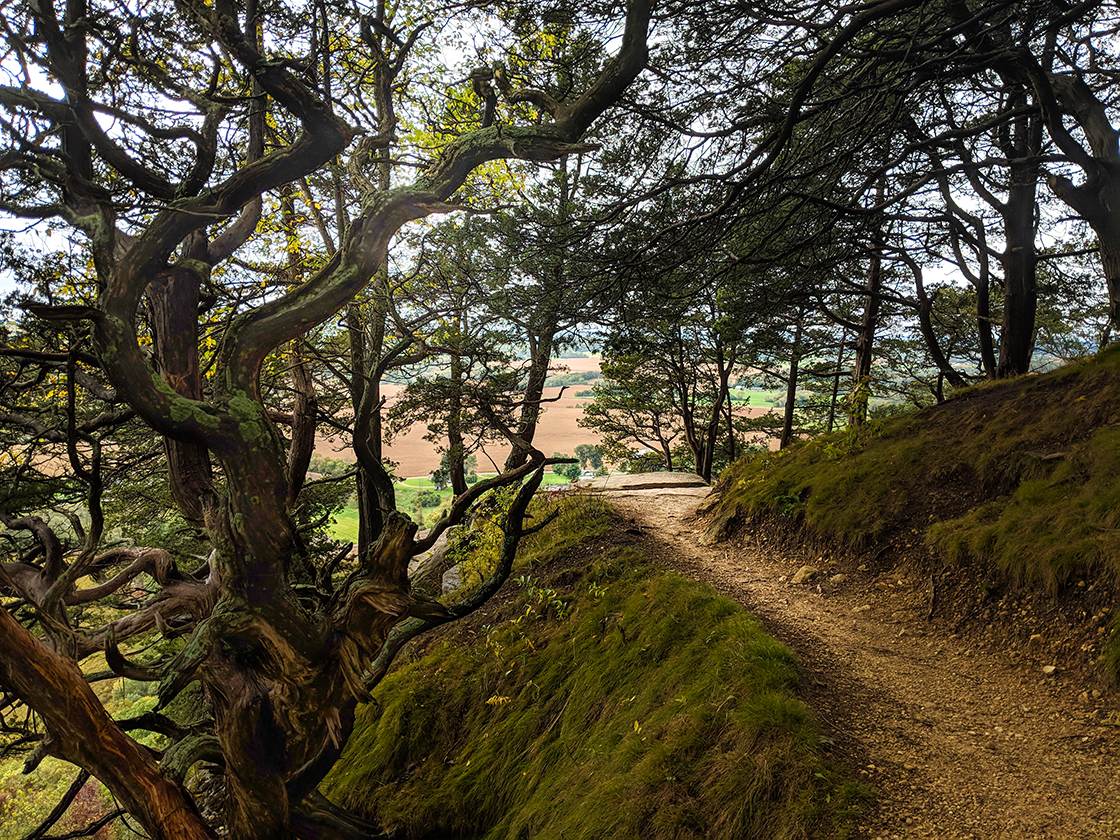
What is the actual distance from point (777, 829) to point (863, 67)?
19.1 feet

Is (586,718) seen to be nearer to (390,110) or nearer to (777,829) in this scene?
(777,829)

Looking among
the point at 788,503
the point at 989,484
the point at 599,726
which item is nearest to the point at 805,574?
the point at 788,503

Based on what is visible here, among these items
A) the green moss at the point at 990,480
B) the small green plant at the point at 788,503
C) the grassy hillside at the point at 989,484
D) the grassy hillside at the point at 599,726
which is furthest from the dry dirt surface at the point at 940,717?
the small green plant at the point at 788,503

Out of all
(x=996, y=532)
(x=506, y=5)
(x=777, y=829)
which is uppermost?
(x=506, y=5)

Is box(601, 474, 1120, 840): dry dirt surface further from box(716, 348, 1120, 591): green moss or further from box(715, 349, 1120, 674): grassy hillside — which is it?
box(716, 348, 1120, 591): green moss

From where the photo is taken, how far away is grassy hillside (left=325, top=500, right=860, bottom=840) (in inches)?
117

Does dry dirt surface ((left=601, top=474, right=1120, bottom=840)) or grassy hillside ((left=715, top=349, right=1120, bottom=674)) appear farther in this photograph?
grassy hillside ((left=715, top=349, right=1120, bottom=674))

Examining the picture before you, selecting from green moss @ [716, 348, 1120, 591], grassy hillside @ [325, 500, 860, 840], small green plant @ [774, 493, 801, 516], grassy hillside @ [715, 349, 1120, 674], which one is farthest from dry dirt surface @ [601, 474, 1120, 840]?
small green plant @ [774, 493, 801, 516]

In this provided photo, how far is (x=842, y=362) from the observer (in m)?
16.2

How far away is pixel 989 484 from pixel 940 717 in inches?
113

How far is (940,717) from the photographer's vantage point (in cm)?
342

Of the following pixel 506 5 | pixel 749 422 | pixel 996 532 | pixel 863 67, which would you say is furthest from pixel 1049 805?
pixel 749 422

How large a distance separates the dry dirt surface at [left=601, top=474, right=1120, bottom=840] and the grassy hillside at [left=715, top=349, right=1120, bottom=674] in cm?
49

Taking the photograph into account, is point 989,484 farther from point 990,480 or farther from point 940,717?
point 940,717
